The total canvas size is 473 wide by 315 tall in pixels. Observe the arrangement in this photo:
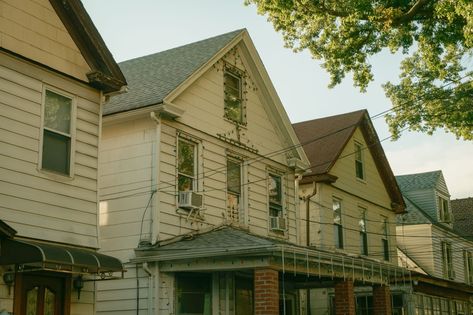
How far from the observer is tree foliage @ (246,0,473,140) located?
696 inches

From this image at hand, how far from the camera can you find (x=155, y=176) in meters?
15.8

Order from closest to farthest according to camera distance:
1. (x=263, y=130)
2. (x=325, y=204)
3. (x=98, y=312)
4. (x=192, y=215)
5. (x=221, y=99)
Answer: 1. (x=98, y=312)
2. (x=192, y=215)
3. (x=221, y=99)
4. (x=263, y=130)
5. (x=325, y=204)

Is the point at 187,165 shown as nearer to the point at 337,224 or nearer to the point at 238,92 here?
the point at 238,92

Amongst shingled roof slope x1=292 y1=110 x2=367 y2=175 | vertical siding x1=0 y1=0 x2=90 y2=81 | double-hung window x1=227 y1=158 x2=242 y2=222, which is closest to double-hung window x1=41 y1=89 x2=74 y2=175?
vertical siding x1=0 y1=0 x2=90 y2=81

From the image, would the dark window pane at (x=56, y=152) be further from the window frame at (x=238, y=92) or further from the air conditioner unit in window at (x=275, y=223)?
the air conditioner unit in window at (x=275, y=223)

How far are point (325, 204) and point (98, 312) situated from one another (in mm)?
10331

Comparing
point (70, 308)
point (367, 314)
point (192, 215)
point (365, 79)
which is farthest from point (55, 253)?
point (367, 314)

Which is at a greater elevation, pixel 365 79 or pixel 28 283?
pixel 365 79

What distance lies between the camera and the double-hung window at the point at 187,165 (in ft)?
55.0

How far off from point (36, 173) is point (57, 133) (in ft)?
3.40

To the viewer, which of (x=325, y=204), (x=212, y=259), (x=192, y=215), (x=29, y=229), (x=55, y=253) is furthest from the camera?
(x=325, y=204)

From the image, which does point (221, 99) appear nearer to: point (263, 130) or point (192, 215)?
point (263, 130)

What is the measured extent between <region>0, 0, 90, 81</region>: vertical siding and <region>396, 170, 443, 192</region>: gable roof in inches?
1071

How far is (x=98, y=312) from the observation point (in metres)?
15.5
